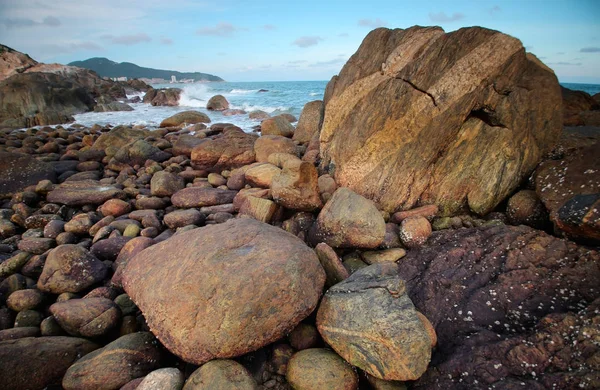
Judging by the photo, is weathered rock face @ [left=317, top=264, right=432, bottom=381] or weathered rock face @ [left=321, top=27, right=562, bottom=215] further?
weathered rock face @ [left=321, top=27, right=562, bottom=215]

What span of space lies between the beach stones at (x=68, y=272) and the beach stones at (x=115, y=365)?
141 centimetres

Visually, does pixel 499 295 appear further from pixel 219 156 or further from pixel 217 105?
pixel 217 105

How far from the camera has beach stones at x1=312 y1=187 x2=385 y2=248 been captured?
13.3 ft

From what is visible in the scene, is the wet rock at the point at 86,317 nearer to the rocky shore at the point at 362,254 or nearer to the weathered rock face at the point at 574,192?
the rocky shore at the point at 362,254

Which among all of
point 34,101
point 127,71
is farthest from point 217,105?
point 127,71

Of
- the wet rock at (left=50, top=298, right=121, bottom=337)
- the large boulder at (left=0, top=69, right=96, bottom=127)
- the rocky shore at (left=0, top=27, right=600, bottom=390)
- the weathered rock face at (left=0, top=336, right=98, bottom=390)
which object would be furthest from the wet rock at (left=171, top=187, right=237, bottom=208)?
the large boulder at (left=0, top=69, right=96, bottom=127)

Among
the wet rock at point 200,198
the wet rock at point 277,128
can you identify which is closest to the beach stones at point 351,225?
the wet rock at point 200,198

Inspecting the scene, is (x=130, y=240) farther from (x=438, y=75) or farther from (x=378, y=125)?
(x=438, y=75)

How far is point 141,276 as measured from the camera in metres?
3.19

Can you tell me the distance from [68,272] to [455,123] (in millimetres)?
6137

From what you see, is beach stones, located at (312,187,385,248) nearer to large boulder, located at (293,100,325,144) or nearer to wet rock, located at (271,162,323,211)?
wet rock, located at (271,162,323,211)

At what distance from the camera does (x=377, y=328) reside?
2.52 meters

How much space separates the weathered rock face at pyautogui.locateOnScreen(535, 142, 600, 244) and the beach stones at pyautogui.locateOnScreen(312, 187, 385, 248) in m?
2.08

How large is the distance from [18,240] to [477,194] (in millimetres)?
7965
